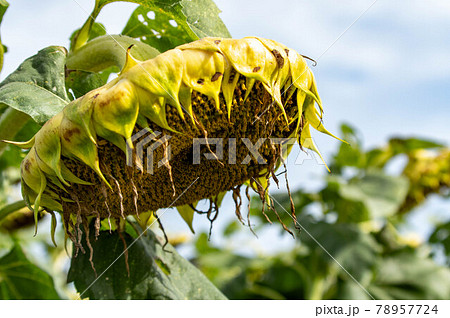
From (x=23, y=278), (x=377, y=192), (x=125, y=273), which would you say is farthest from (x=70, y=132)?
(x=377, y=192)

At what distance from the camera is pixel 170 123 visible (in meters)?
1.03

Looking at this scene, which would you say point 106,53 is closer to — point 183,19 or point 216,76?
point 183,19

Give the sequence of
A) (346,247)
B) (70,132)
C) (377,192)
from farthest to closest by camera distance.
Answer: (377,192) < (346,247) < (70,132)

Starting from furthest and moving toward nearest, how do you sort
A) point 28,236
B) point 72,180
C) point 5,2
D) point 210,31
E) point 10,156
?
1. point 28,236
2. point 10,156
3. point 5,2
4. point 210,31
5. point 72,180

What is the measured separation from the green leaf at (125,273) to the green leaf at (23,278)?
554 mm

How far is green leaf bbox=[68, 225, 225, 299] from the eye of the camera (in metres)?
1.58

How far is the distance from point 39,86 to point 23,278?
1.05 m

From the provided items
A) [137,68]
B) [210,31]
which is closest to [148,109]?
[137,68]

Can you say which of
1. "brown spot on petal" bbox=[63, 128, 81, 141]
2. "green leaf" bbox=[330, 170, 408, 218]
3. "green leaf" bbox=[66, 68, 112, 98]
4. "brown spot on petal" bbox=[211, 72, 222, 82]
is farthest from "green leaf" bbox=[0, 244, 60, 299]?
"green leaf" bbox=[330, 170, 408, 218]

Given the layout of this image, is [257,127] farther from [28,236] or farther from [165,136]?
[28,236]

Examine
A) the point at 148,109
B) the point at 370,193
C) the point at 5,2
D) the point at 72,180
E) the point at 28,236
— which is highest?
the point at 5,2

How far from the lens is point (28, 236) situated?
355cm

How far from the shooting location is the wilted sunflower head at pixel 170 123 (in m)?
0.98

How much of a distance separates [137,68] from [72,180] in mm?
263
